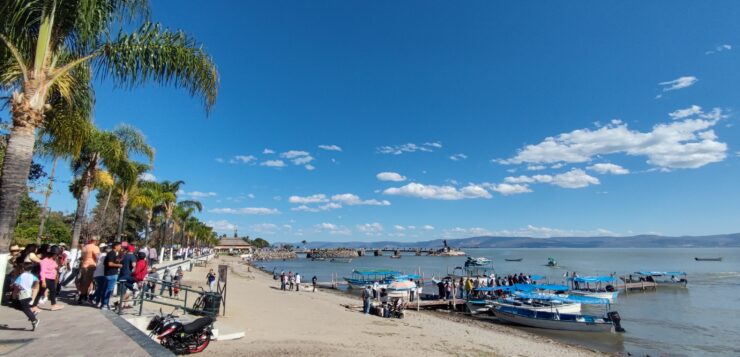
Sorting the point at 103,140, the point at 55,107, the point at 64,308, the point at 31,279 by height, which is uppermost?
the point at 103,140

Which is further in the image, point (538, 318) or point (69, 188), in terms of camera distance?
point (69, 188)

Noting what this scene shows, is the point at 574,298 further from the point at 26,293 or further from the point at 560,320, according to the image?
the point at 26,293

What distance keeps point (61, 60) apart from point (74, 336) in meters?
5.65

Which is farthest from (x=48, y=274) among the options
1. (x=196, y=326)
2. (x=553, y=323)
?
(x=553, y=323)

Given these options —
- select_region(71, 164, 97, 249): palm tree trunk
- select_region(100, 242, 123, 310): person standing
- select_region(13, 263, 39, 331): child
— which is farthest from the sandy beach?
select_region(71, 164, 97, 249): palm tree trunk

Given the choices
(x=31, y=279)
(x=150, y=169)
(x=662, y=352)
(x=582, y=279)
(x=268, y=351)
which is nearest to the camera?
(x=31, y=279)

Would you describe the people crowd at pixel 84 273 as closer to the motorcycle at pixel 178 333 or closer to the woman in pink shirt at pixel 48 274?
the woman in pink shirt at pixel 48 274

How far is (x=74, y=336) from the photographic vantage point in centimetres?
698

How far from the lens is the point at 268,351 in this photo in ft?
38.5

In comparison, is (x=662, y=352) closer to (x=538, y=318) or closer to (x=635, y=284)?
(x=538, y=318)

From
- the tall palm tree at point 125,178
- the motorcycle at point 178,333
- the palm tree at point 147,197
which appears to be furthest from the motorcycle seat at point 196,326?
the palm tree at point 147,197

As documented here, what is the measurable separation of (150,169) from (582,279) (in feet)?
141

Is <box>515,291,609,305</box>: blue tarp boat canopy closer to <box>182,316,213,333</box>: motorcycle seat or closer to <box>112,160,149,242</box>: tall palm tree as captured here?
<box>182,316,213,333</box>: motorcycle seat

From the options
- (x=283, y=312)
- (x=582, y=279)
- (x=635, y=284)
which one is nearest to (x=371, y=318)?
Answer: (x=283, y=312)
